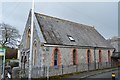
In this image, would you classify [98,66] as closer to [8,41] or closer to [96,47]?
[96,47]

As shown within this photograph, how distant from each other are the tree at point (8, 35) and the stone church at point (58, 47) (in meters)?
20.0

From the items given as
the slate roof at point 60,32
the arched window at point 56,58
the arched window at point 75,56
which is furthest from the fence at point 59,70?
the slate roof at point 60,32

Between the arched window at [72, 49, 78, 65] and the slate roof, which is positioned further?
the arched window at [72, 49, 78, 65]

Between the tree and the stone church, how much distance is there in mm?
19975

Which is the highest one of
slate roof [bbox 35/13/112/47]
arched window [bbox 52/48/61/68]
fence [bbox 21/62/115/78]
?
slate roof [bbox 35/13/112/47]

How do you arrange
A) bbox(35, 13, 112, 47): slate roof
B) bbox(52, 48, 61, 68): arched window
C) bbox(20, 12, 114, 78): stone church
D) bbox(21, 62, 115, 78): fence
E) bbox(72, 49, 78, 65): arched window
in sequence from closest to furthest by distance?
bbox(21, 62, 115, 78): fence, bbox(20, 12, 114, 78): stone church, bbox(52, 48, 61, 68): arched window, bbox(35, 13, 112, 47): slate roof, bbox(72, 49, 78, 65): arched window

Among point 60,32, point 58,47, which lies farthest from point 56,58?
point 60,32

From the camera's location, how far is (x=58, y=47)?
21703 millimetres

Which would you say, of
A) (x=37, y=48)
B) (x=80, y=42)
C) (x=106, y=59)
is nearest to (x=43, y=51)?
(x=37, y=48)

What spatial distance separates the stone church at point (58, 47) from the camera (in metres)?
20.6

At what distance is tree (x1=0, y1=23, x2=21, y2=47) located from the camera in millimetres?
43662

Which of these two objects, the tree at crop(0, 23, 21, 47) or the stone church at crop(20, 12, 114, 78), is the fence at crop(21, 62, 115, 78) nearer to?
the stone church at crop(20, 12, 114, 78)

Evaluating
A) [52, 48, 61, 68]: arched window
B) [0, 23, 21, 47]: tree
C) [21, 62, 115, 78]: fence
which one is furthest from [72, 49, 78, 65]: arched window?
[0, 23, 21, 47]: tree

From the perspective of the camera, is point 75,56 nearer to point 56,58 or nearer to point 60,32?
point 56,58
